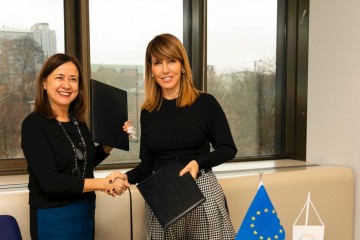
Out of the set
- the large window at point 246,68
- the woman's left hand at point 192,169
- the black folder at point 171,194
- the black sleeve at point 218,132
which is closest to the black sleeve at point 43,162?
the black folder at point 171,194

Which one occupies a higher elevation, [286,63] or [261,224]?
[286,63]

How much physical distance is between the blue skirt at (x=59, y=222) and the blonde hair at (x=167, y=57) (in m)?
0.49

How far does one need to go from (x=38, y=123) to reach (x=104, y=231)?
2.48ft

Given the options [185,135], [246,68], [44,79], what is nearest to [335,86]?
[246,68]

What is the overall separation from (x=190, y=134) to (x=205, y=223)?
0.35 metres

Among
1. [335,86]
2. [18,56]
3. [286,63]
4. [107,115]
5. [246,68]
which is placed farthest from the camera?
[286,63]

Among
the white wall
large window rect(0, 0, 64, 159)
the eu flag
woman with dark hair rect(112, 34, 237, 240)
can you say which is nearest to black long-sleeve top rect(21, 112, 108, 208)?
woman with dark hair rect(112, 34, 237, 240)

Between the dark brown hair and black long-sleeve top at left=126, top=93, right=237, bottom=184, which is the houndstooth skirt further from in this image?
the dark brown hair

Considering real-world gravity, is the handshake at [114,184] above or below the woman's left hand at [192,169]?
below

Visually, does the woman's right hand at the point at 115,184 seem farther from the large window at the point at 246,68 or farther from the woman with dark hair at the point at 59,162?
the large window at the point at 246,68

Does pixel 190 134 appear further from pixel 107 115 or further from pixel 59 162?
pixel 59 162

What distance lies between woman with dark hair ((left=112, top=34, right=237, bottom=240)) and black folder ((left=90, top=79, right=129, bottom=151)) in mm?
129

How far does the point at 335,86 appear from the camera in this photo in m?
2.60

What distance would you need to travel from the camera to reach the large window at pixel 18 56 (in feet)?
6.82
